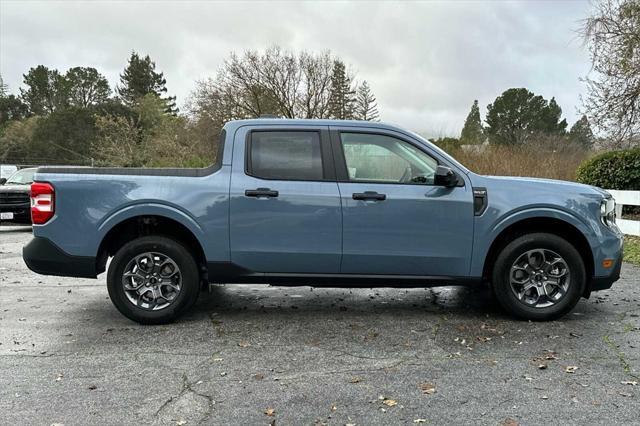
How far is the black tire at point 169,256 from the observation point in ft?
15.5

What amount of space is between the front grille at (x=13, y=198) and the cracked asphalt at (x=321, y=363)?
7743mm

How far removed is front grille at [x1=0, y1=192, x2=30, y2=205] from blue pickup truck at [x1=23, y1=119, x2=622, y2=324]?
907 cm

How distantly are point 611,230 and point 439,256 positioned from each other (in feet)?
5.55

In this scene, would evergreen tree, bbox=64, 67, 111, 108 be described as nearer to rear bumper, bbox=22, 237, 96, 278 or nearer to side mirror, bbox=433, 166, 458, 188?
rear bumper, bbox=22, 237, 96, 278

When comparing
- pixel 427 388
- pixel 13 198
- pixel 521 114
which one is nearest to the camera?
pixel 427 388

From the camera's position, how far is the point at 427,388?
344 centimetres

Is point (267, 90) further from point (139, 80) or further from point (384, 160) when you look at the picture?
point (139, 80)

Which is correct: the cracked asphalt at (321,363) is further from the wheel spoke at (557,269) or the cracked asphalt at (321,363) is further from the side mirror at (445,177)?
the side mirror at (445,177)

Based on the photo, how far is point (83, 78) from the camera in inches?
2516

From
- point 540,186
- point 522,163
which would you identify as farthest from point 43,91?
point 540,186

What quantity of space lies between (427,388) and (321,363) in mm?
852

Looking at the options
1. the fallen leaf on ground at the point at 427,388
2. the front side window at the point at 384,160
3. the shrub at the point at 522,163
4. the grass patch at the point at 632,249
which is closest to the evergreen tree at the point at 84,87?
the shrub at the point at 522,163

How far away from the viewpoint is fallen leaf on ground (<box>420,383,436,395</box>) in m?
3.38

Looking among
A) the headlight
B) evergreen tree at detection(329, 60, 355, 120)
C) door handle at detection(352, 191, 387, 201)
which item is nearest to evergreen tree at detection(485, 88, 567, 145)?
evergreen tree at detection(329, 60, 355, 120)
